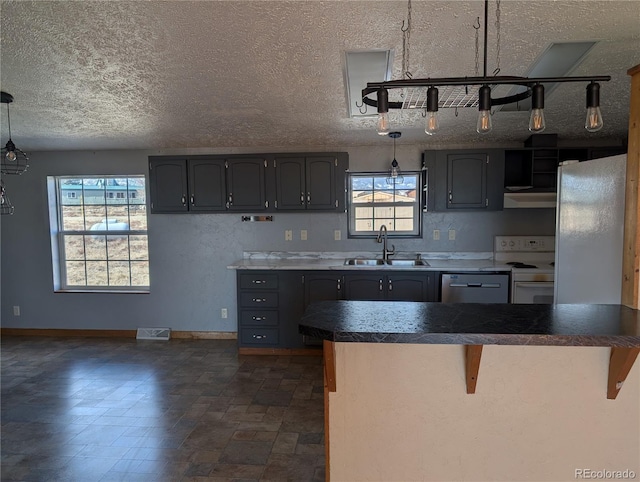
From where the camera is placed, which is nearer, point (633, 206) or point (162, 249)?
point (633, 206)

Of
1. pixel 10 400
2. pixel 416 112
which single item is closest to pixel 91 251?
pixel 10 400

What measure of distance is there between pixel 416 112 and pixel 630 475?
2399 mm

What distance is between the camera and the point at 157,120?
118 inches

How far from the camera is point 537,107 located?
3.83ft

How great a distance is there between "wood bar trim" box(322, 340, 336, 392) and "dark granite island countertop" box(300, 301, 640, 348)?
0.12 m

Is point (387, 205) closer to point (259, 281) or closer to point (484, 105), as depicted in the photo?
point (259, 281)

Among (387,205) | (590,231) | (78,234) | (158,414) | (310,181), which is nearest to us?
(590,231)

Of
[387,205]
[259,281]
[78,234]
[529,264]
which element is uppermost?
[387,205]

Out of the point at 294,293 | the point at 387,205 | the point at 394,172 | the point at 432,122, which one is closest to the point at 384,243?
the point at 387,205

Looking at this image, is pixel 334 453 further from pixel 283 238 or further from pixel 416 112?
pixel 283 238

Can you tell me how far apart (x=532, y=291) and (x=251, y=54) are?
3.20 meters

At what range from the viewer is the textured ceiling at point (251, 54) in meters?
1.43

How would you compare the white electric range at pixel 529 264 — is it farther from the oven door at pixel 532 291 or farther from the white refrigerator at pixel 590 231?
the white refrigerator at pixel 590 231

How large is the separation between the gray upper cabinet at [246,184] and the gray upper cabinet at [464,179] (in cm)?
177
